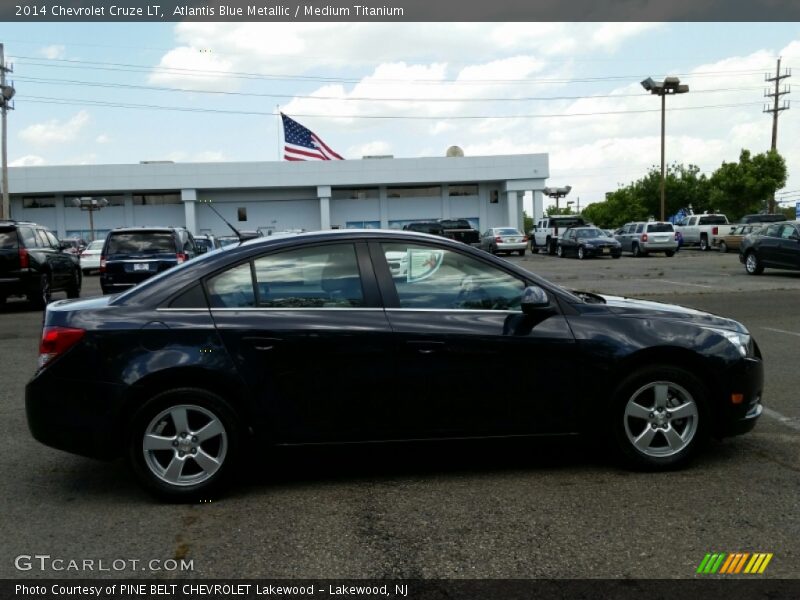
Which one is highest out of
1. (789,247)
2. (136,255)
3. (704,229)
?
(136,255)

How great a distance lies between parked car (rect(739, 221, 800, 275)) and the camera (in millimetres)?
20969

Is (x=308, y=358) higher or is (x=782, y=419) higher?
(x=308, y=358)

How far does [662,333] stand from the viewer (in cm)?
488

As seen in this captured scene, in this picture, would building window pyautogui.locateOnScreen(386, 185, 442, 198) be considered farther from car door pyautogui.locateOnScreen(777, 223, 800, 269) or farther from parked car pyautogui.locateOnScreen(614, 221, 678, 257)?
car door pyautogui.locateOnScreen(777, 223, 800, 269)

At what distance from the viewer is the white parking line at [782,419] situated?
6013 mm

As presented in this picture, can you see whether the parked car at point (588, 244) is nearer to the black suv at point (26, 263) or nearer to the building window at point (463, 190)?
the black suv at point (26, 263)

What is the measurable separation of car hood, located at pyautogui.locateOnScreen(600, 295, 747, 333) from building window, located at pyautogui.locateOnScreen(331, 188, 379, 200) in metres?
60.5

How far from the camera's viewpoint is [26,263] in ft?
50.8

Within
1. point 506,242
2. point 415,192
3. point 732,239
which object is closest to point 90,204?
point 415,192

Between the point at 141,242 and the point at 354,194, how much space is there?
164ft

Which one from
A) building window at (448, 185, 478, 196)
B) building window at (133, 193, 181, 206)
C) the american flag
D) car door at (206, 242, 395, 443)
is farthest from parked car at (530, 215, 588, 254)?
car door at (206, 242, 395, 443)

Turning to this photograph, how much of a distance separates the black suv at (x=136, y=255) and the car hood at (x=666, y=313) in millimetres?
11573

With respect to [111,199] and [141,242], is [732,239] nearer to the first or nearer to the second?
[141,242]

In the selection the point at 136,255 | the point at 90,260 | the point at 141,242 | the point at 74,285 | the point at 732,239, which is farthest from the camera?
the point at 732,239
